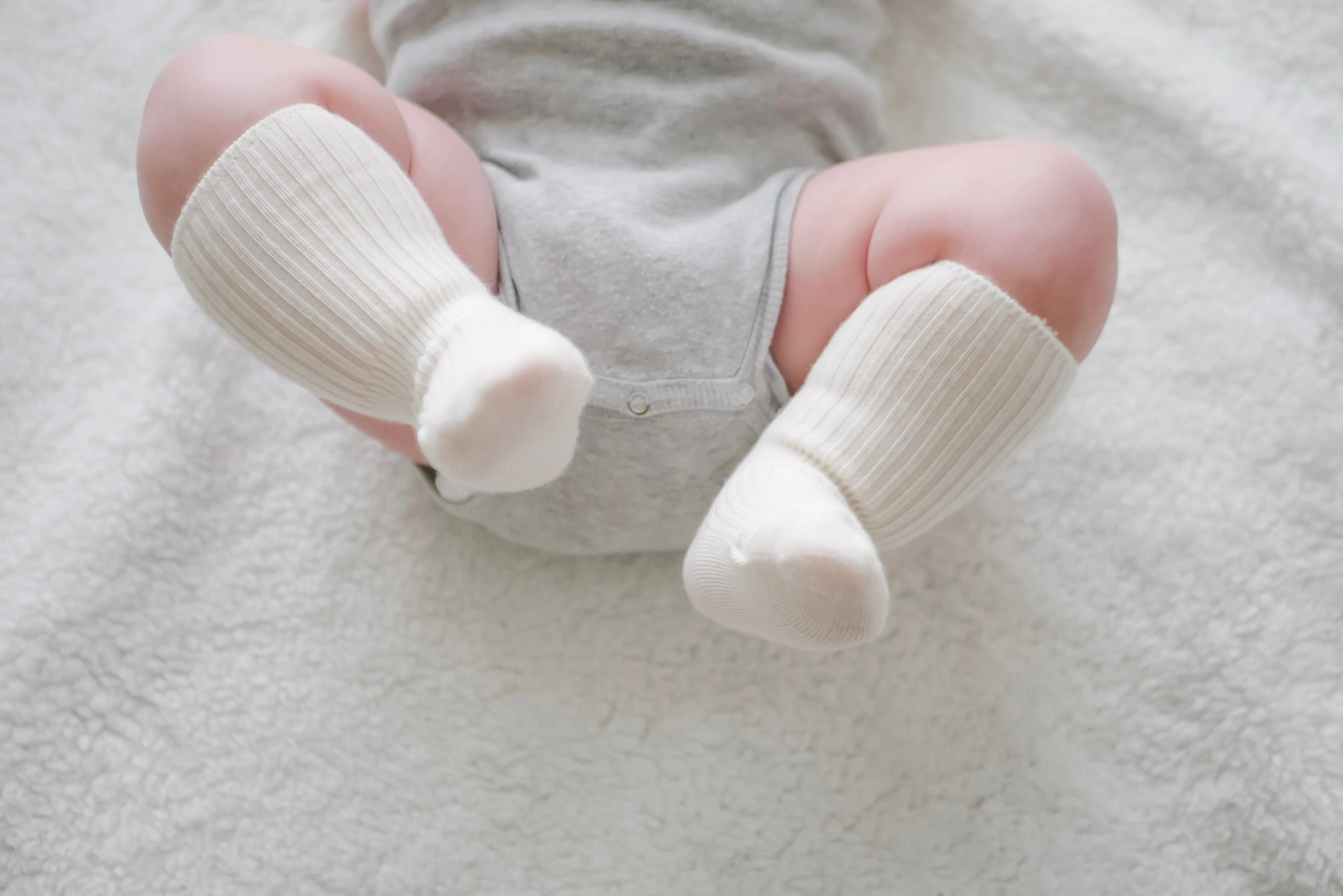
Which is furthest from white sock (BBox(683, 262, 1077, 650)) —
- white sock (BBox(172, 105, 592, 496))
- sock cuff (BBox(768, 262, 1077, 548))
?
Result: white sock (BBox(172, 105, 592, 496))

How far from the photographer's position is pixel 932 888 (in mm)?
728

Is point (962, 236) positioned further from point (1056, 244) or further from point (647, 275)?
point (647, 275)

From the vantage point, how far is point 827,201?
0.67m

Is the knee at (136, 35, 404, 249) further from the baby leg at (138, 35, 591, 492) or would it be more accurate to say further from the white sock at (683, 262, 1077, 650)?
the white sock at (683, 262, 1077, 650)

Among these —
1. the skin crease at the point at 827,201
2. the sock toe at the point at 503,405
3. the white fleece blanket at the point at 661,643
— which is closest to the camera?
the sock toe at the point at 503,405

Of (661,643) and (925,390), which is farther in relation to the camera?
(661,643)

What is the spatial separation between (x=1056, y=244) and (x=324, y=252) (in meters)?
0.40

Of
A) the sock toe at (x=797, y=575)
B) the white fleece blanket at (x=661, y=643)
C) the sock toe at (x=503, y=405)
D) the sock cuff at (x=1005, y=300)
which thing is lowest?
the white fleece blanket at (x=661, y=643)

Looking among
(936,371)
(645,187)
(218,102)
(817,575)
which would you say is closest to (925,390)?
(936,371)

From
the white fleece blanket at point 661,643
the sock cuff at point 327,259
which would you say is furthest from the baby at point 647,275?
the white fleece blanket at point 661,643

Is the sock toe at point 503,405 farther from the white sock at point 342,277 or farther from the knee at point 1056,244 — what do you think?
the knee at point 1056,244

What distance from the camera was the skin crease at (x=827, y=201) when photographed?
0.56 m

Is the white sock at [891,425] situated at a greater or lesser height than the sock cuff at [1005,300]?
lesser

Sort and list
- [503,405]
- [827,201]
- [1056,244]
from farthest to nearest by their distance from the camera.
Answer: [827,201] → [1056,244] → [503,405]
